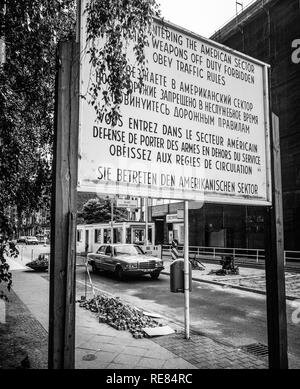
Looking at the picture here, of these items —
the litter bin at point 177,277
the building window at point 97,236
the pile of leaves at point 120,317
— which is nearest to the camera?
the litter bin at point 177,277

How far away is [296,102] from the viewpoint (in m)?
23.0

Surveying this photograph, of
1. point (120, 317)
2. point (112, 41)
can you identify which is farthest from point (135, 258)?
point (112, 41)

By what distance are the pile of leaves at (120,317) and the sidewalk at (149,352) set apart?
0.16 m

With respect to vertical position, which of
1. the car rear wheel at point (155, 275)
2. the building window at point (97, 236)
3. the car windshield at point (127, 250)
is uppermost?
the building window at point (97, 236)

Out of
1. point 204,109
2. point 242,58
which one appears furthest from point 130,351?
point 242,58

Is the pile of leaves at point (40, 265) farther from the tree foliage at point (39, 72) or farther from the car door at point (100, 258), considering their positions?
the tree foliage at point (39, 72)

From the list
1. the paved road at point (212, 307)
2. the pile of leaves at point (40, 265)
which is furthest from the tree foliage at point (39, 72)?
the pile of leaves at point (40, 265)

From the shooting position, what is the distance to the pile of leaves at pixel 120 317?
7555 mm

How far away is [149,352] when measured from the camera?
6.05 m

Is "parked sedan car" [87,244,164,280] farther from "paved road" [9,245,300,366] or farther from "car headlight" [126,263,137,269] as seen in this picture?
"paved road" [9,245,300,366]

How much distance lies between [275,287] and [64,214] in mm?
2488

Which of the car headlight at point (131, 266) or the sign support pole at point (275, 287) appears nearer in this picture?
the sign support pole at point (275, 287)

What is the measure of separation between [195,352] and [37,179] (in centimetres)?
380
